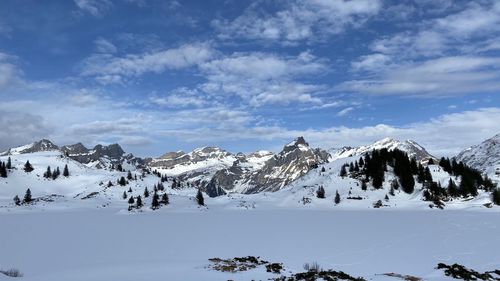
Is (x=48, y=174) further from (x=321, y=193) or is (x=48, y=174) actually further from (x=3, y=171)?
(x=321, y=193)

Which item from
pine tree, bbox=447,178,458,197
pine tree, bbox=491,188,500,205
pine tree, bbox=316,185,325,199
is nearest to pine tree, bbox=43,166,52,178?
pine tree, bbox=316,185,325,199

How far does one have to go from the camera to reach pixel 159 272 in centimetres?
2214

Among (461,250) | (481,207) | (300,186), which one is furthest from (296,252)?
(300,186)

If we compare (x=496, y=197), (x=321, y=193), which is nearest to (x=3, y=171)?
(x=321, y=193)

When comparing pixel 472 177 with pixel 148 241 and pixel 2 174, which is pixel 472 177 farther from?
pixel 2 174

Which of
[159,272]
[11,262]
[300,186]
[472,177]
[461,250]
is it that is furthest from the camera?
[300,186]

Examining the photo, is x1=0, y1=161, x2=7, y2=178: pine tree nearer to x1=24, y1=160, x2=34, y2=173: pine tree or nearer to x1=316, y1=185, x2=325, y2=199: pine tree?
x1=24, y1=160, x2=34, y2=173: pine tree

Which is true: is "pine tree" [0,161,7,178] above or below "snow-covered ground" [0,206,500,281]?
above

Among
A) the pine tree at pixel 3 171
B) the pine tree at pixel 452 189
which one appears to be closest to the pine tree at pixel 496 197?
the pine tree at pixel 452 189

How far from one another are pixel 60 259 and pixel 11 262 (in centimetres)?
304

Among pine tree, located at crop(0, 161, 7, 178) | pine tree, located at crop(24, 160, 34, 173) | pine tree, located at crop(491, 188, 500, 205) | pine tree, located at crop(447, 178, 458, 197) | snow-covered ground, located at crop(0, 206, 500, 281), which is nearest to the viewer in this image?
snow-covered ground, located at crop(0, 206, 500, 281)

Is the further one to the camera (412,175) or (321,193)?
(321,193)

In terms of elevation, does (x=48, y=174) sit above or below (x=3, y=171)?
below

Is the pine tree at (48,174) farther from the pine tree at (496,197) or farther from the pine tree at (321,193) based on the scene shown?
the pine tree at (496,197)
